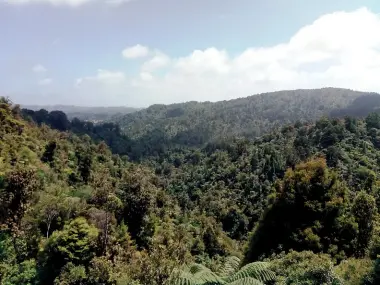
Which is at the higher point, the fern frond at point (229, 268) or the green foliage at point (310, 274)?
the green foliage at point (310, 274)

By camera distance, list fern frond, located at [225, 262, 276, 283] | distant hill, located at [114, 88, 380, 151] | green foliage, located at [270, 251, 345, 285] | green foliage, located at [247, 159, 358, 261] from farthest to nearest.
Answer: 1. distant hill, located at [114, 88, 380, 151]
2. green foliage, located at [247, 159, 358, 261]
3. fern frond, located at [225, 262, 276, 283]
4. green foliage, located at [270, 251, 345, 285]

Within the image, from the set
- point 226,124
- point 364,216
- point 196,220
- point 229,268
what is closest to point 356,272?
point 229,268

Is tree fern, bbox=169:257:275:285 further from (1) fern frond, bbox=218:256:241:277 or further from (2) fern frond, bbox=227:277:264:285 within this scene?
(1) fern frond, bbox=218:256:241:277

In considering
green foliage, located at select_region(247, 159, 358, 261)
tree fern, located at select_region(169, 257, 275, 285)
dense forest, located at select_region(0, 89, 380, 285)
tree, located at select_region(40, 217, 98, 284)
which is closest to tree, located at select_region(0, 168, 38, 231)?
dense forest, located at select_region(0, 89, 380, 285)

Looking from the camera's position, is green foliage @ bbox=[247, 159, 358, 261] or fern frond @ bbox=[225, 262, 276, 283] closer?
fern frond @ bbox=[225, 262, 276, 283]

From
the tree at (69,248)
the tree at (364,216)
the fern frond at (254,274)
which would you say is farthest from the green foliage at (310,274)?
the tree at (69,248)

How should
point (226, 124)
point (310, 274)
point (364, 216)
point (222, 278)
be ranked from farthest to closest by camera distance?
point (226, 124) → point (364, 216) → point (222, 278) → point (310, 274)

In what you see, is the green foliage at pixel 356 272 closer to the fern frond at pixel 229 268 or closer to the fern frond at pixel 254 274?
the fern frond at pixel 254 274

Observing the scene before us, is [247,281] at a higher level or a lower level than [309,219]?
higher

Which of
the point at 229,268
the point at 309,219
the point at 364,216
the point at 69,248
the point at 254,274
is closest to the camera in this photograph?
the point at 254,274

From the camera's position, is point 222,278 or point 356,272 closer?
point 222,278

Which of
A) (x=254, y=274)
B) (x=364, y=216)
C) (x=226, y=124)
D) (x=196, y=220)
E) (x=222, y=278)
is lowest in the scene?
(x=196, y=220)

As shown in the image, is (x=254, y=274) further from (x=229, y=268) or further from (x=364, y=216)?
(x=364, y=216)
